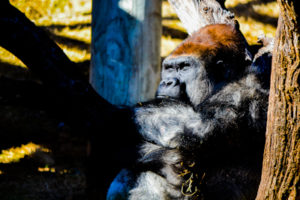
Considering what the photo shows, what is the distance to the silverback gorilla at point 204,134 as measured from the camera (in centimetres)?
230

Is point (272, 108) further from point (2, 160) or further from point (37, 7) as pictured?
point (37, 7)

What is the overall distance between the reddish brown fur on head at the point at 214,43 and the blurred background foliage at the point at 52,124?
179 centimetres

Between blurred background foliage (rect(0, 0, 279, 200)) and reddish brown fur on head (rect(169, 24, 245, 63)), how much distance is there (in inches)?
70.4

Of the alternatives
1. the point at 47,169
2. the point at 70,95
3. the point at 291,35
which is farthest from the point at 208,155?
the point at 47,169

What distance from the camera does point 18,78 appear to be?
581cm

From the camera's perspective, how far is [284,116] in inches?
64.4

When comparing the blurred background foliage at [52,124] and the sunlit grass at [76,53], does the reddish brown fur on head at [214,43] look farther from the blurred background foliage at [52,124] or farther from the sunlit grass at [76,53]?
the sunlit grass at [76,53]

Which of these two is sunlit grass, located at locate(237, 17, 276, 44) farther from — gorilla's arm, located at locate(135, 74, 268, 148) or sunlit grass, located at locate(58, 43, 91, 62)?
gorilla's arm, located at locate(135, 74, 268, 148)

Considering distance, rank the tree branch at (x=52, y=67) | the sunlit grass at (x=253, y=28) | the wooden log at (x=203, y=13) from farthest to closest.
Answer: the sunlit grass at (x=253, y=28) < the wooden log at (x=203, y=13) < the tree branch at (x=52, y=67)

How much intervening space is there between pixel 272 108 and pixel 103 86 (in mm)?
1914

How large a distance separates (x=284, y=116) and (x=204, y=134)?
67 cm

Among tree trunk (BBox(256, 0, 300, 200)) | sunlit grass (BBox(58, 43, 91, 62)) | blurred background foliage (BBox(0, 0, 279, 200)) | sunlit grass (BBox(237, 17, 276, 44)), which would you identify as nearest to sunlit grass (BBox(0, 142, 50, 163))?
blurred background foliage (BBox(0, 0, 279, 200))

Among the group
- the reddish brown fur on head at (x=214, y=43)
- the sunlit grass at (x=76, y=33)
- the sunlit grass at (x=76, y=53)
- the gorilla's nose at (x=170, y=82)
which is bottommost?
the gorilla's nose at (x=170, y=82)

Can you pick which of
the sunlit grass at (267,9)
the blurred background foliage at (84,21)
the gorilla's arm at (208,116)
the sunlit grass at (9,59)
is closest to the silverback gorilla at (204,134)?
the gorilla's arm at (208,116)
